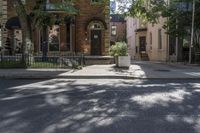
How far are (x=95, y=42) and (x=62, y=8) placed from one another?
5.97m

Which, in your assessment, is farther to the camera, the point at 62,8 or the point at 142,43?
the point at 142,43

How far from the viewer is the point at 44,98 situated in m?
13.3

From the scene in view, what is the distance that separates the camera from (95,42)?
36.1 m

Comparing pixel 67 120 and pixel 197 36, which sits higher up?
pixel 197 36

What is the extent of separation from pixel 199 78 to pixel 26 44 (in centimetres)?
1094

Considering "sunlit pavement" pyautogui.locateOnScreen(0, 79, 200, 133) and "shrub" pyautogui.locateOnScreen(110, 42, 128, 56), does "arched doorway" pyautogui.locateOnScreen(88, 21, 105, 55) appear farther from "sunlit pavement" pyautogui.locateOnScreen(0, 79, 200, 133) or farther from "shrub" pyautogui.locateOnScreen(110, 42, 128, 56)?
"sunlit pavement" pyautogui.locateOnScreen(0, 79, 200, 133)

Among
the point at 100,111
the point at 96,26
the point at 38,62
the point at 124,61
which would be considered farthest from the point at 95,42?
the point at 100,111

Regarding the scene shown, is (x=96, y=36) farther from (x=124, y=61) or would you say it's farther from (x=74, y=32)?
(x=124, y=61)

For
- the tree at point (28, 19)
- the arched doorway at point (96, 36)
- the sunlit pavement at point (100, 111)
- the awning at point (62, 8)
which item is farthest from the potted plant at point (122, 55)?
the sunlit pavement at point (100, 111)

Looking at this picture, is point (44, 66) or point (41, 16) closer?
point (44, 66)

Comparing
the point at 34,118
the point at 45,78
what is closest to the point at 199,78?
the point at 45,78

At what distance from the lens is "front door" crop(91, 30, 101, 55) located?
36.0 metres

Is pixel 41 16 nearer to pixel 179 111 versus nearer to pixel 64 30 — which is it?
pixel 64 30

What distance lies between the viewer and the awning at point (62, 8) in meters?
30.8
